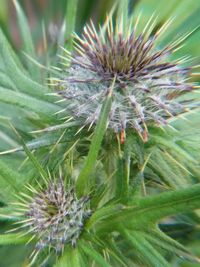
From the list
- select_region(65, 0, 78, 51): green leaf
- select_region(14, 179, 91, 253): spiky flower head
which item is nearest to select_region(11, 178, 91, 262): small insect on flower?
select_region(14, 179, 91, 253): spiky flower head

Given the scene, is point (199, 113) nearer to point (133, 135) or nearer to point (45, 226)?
point (133, 135)

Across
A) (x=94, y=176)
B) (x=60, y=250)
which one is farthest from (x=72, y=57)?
(x=60, y=250)

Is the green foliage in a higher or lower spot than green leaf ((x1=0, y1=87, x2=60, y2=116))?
lower

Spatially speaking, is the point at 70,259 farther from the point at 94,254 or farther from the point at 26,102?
the point at 26,102

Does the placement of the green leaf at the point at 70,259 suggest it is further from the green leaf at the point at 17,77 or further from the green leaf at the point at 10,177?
the green leaf at the point at 17,77

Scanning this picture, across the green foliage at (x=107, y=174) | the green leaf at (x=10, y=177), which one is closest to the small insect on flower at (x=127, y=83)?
the green foliage at (x=107, y=174)

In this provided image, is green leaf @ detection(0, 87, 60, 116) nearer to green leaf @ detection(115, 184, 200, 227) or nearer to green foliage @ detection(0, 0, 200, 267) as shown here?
green foliage @ detection(0, 0, 200, 267)
